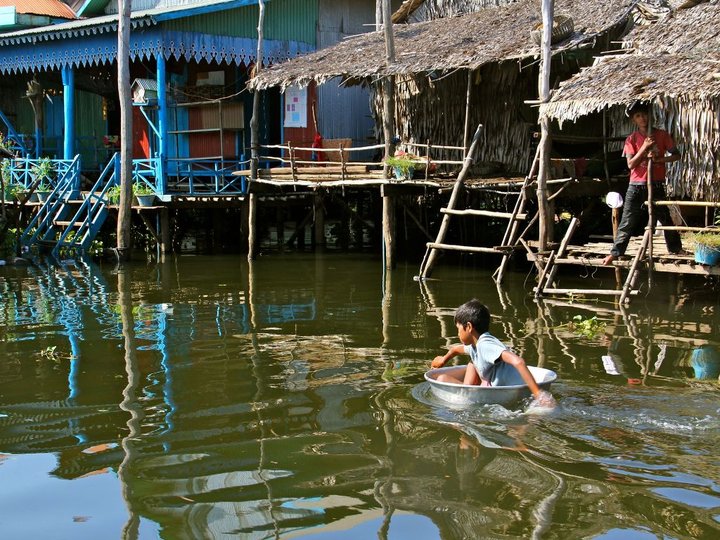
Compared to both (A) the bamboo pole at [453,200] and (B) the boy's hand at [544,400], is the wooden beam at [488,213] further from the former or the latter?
(B) the boy's hand at [544,400]

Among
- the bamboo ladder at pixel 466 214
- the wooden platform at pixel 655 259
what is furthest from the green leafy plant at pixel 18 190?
the wooden platform at pixel 655 259

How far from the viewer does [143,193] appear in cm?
1878

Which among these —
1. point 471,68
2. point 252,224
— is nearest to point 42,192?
point 252,224

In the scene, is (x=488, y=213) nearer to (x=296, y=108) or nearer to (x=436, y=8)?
(x=296, y=108)

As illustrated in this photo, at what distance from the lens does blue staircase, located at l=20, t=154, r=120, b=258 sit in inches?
738

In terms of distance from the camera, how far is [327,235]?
2288cm

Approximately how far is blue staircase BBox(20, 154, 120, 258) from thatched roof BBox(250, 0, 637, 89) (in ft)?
13.8

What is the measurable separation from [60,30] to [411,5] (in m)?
7.57

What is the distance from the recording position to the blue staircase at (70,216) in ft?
61.5

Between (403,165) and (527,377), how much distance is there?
9.16 meters

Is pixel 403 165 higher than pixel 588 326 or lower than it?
higher

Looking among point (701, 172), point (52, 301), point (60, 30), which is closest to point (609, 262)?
point (701, 172)

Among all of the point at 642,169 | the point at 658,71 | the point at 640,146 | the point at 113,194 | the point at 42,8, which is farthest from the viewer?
the point at 42,8

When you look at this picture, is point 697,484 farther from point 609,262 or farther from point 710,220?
point 710,220
